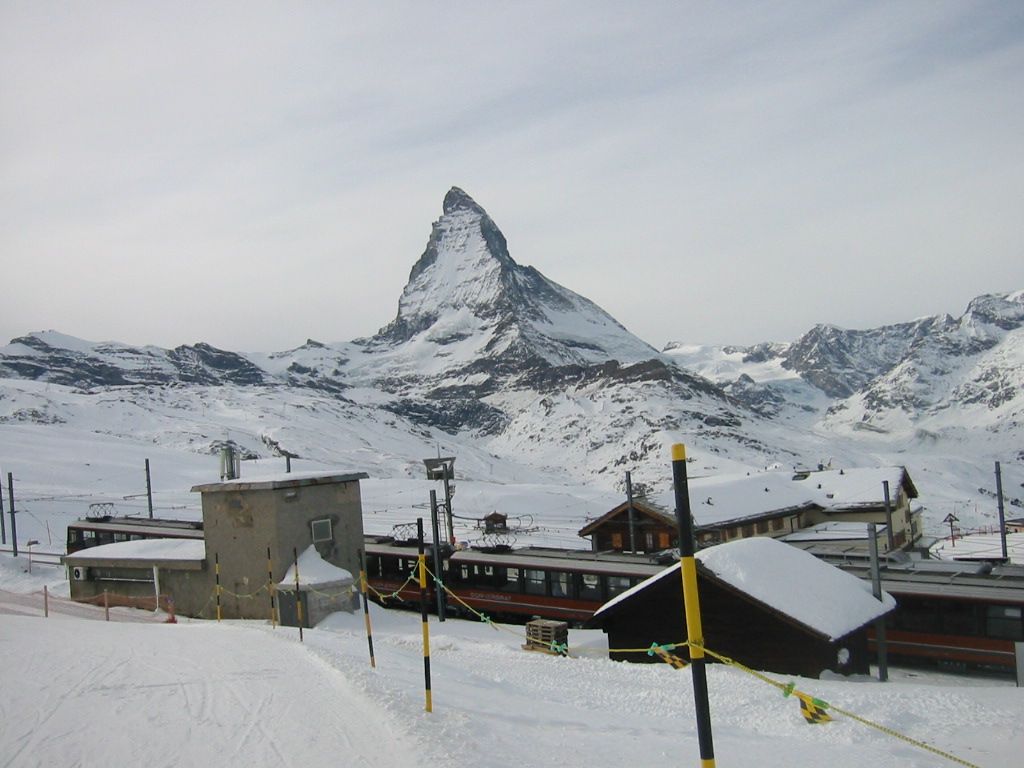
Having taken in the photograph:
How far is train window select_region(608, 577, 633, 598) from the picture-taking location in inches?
1049

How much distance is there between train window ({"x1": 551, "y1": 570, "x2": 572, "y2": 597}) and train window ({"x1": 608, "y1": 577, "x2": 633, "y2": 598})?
6.27 ft

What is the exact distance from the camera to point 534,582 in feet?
97.3

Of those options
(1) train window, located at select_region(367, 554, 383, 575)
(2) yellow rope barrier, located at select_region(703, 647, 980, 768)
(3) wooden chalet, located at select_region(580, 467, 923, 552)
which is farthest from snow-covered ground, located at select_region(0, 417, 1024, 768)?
(3) wooden chalet, located at select_region(580, 467, 923, 552)

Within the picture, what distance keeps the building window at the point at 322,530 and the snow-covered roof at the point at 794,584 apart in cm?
1161

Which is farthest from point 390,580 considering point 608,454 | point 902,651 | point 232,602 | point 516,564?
point 608,454

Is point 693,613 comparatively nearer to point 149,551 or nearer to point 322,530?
point 322,530

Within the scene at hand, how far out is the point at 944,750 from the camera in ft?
27.5

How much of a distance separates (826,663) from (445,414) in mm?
176753

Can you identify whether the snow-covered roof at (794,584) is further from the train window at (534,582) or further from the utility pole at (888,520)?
the utility pole at (888,520)

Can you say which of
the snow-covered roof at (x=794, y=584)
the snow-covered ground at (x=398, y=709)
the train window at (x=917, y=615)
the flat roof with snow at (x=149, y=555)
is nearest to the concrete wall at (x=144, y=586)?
the flat roof with snow at (x=149, y=555)

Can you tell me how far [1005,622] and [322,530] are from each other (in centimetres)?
2006

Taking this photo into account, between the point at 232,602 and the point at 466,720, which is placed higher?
the point at 466,720

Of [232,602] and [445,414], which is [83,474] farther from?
[445,414]

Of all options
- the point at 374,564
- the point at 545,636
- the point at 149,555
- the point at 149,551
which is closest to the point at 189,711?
the point at 545,636
